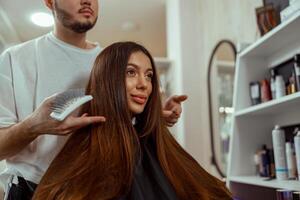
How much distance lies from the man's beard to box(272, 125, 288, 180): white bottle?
2.98 ft

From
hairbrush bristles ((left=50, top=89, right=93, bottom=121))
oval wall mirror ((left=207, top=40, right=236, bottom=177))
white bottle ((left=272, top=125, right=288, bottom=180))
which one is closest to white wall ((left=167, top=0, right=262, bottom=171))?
oval wall mirror ((left=207, top=40, right=236, bottom=177))

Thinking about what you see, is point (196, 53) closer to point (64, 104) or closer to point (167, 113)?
point (167, 113)

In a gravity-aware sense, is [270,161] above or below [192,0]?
below

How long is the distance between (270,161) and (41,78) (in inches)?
41.7

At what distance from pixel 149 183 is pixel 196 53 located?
1.59m

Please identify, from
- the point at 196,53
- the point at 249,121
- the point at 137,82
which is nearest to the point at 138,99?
the point at 137,82

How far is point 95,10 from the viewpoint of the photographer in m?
1.01

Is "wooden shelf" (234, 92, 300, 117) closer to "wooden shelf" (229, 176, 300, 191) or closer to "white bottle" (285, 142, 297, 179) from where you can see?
"white bottle" (285, 142, 297, 179)

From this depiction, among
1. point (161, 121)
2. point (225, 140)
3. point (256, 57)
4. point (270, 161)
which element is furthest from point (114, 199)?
point (225, 140)

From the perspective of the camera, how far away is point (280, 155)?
4.29 feet

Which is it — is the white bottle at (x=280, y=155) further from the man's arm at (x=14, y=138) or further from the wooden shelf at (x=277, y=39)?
the man's arm at (x=14, y=138)

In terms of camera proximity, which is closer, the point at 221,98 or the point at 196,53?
the point at 221,98

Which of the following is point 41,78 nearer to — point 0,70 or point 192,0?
point 0,70

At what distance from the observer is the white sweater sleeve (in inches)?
35.0
